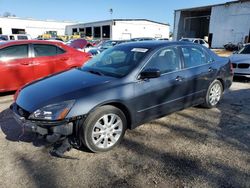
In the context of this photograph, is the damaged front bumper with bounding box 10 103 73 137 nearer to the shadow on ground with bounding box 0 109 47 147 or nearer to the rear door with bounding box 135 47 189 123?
the shadow on ground with bounding box 0 109 47 147

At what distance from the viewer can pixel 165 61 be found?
155 inches

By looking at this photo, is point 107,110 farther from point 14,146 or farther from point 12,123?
point 12,123

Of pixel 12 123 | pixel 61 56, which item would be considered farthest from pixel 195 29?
pixel 12 123

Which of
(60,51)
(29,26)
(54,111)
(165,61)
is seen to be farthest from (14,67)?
(29,26)

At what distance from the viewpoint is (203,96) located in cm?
467

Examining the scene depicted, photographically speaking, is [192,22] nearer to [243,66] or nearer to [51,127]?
[243,66]

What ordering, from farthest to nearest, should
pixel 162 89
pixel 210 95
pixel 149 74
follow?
pixel 210 95 < pixel 162 89 < pixel 149 74

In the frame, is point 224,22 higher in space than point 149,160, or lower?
higher

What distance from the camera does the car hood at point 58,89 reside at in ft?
9.75

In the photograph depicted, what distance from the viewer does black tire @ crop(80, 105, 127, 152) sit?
2963mm

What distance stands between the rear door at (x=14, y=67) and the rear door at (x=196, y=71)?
399 cm

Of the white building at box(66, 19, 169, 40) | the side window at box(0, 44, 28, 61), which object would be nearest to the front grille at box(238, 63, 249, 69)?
the side window at box(0, 44, 28, 61)

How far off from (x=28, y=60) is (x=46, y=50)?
2.07ft

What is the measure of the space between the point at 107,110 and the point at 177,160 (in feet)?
3.77
